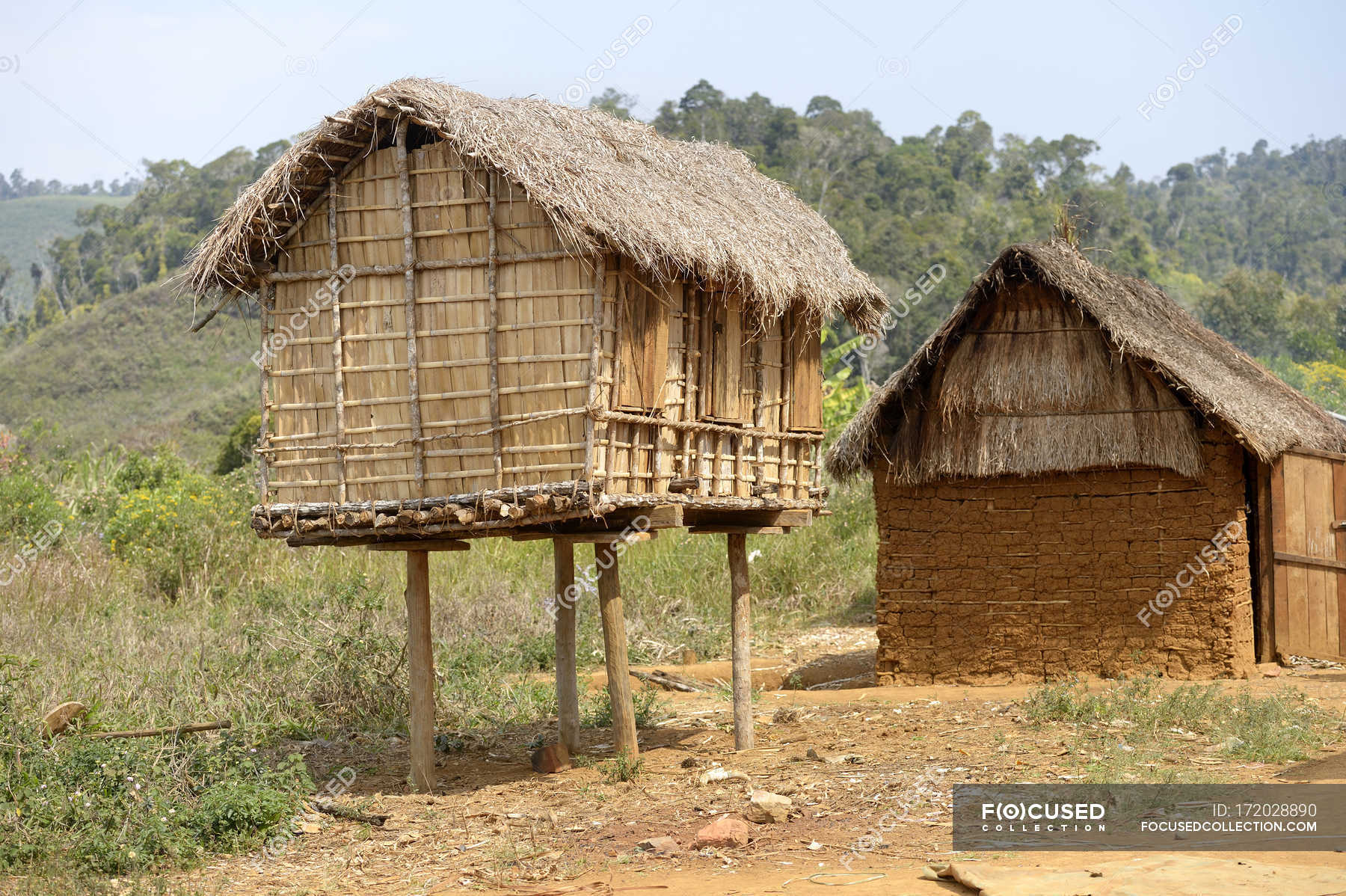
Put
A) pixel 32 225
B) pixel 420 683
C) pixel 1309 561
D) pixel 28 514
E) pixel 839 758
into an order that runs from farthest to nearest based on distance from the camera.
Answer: pixel 32 225
pixel 28 514
pixel 1309 561
pixel 839 758
pixel 420 683

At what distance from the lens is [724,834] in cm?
687

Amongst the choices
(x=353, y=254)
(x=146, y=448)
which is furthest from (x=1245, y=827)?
(x=146, y=448)

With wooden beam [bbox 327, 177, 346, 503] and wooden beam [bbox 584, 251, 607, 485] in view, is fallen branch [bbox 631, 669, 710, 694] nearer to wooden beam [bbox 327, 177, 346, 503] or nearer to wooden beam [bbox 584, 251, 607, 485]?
wooden beam [bbox 327, 177, 346, 503]

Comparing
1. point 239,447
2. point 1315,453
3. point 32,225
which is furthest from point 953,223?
point 32,225

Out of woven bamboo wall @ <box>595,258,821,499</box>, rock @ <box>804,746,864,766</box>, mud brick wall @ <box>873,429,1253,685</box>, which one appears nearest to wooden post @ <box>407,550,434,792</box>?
woven bamboo wall @ <box>595,258,821,499</box>

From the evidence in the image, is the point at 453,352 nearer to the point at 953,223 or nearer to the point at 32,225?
the point at 953,223

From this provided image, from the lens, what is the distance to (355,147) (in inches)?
314

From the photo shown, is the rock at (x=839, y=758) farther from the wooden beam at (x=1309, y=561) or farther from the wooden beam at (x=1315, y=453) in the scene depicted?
the wooden beam at (x=1315, y=453)

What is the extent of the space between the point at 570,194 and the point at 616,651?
129 inches

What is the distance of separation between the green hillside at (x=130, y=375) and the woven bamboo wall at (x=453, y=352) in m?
25.8

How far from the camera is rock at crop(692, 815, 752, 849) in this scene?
6.83m

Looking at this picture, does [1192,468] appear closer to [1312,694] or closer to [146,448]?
[1312,694]

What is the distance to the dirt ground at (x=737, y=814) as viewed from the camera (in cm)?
605

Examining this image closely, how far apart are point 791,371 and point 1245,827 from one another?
14.9ft
